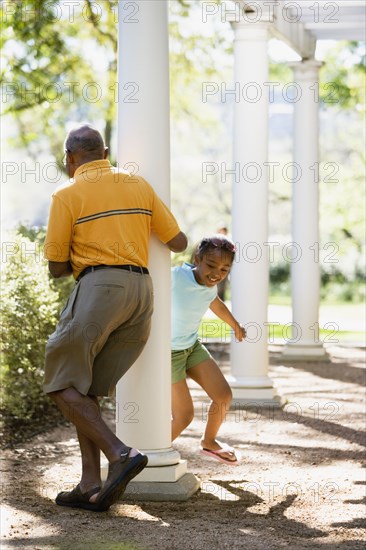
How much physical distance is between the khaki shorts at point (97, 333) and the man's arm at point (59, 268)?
0.51ft

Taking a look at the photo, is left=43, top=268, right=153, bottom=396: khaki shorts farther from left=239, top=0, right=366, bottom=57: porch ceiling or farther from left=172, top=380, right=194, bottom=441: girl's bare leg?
left=239, top=0, right=366, bottom=57: porch ceiling

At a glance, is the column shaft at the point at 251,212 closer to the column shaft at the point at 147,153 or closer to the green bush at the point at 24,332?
the green bush at the point at 24,332

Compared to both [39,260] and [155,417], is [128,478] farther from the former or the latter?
[39,260]

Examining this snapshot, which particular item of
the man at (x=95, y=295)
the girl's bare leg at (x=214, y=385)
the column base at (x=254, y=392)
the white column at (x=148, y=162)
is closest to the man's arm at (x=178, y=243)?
the white column at (x=148, y=162)

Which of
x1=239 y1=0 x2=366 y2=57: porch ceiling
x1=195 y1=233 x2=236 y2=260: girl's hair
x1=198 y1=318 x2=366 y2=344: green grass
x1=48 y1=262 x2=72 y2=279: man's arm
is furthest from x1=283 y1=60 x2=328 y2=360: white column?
x1=48 y1=262 x2=72 y2=279: man's arm

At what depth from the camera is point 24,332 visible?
924 centimetres

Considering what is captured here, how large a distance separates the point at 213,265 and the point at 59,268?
123 centimetres

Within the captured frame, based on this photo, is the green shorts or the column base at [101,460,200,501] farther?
the green shorts

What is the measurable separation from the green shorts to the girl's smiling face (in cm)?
45

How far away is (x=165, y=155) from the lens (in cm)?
646

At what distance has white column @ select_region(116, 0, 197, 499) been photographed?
6402 mm

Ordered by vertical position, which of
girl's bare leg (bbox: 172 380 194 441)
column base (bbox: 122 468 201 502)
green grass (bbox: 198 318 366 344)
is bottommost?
green grass (bbox: 198 318 366 344)

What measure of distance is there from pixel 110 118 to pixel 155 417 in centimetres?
1441

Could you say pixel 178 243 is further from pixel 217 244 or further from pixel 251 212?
pixel 251 212
